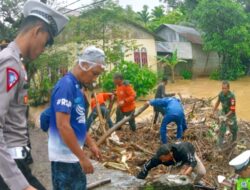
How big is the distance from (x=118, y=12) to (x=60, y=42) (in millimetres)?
4118

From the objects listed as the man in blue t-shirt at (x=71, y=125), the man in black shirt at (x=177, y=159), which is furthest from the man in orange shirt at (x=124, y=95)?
the man in blue t-shirt at (x=71, y=125)

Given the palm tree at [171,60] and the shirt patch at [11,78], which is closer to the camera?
the shirt patch at [11,78]

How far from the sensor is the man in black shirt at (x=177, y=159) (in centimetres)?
650

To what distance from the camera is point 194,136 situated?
392 inches

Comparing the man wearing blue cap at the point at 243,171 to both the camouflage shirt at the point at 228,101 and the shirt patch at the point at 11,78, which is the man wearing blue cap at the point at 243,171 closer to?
the shirt patch at the point at 11,78

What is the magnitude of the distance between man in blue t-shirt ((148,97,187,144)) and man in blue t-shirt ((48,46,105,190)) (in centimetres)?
560

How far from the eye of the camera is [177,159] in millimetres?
6633

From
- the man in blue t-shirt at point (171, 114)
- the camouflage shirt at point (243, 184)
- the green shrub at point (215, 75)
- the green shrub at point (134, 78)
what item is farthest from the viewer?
the green shrub at point (215, 75)

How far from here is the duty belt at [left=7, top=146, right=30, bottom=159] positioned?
2.19 meters

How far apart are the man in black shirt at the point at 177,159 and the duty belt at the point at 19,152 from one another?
4402mm

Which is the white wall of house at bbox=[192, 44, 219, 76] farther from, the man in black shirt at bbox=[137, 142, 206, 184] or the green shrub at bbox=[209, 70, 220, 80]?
the man in black shirt at bbox=[137, 142, 206, 184]

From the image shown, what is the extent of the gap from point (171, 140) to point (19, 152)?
774 centimetres

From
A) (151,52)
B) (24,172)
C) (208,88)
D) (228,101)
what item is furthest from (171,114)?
(151,52)

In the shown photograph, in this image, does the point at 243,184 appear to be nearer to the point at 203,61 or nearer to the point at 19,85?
the point at 19,85
